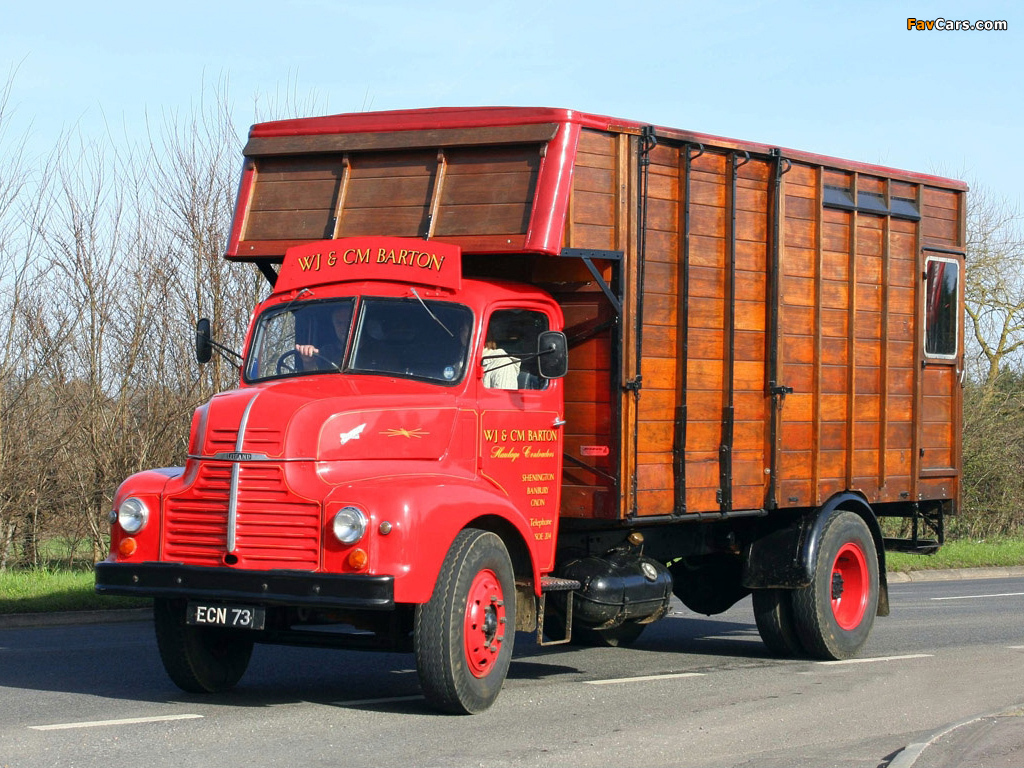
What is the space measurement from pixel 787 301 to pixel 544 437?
2928 mm

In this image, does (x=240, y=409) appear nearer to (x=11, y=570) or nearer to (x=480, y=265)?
(x=480, y=265)

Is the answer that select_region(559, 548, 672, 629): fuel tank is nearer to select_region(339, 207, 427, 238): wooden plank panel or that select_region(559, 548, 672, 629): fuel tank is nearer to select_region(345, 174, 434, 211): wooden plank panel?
select_region(339, 207, 427, 238): wooden plank panel

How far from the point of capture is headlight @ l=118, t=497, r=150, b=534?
8406 mm

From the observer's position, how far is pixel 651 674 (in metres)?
10.7

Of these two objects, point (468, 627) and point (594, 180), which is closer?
point (468, 627)

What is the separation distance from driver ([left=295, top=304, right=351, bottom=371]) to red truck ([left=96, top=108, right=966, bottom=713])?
17mm

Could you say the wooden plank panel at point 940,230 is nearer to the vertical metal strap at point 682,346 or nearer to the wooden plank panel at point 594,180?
the vertical metal strap at point 682,346

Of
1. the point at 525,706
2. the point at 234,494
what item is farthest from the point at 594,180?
the point at 525,706

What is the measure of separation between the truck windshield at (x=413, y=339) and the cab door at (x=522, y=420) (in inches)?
6.8

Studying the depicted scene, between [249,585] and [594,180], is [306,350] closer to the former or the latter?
[249,585]

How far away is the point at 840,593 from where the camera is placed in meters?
12.2

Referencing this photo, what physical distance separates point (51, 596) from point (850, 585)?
801 centimetres

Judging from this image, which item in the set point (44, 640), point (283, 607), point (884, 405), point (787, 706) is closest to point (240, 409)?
point (283, 607)

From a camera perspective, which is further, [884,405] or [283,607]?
[884,405]
